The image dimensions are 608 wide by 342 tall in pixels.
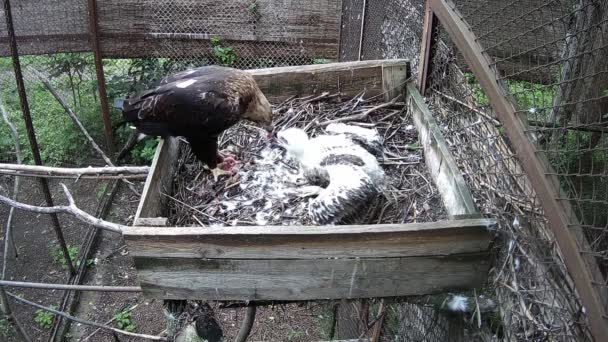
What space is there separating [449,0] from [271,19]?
116 inches

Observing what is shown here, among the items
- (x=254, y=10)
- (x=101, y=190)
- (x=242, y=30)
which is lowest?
(x=101, y=190)

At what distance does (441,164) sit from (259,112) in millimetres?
1123

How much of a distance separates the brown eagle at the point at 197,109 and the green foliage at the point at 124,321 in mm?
2772

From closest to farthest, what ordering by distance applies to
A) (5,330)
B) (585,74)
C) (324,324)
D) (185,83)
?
(585,74) → (185,83) → (5,330) → (324,324)

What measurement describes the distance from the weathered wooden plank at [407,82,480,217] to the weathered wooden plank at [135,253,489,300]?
0.81 ft

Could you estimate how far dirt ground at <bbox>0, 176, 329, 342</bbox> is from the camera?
197 inches

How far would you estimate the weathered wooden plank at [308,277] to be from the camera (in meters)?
2.04

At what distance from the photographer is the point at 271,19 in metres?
5.32

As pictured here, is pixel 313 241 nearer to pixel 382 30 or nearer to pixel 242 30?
pixel 382 30

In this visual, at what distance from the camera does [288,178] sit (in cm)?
279

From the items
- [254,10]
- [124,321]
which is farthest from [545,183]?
[124,321]

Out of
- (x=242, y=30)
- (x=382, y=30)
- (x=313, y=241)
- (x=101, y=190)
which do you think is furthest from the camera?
(x=101, y=190)

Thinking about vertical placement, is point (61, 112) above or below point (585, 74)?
above

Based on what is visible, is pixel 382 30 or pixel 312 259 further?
pixel 382 30
